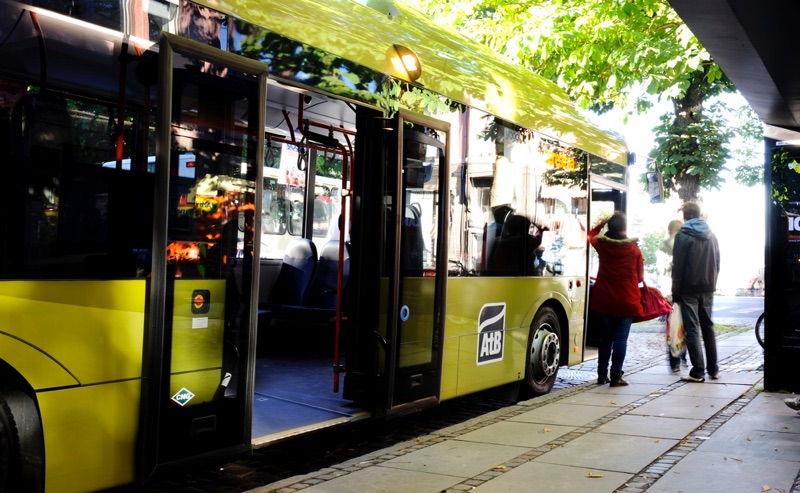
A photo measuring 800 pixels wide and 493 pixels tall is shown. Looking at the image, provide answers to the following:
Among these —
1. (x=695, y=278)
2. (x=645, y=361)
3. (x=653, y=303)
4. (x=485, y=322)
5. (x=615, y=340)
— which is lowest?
(x=645, y=361)

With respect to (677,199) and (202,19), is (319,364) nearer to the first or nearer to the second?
(202,19)

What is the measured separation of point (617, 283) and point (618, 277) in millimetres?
70

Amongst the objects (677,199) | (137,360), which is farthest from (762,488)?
(677,199)

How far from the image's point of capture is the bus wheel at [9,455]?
3.94 m

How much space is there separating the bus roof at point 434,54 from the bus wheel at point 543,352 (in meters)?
1.97

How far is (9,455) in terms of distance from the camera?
13.0 ft

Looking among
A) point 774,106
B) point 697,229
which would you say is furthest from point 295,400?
point 697,229

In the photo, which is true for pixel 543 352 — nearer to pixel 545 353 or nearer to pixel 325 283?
pixel 545 353

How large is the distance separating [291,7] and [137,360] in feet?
8.18

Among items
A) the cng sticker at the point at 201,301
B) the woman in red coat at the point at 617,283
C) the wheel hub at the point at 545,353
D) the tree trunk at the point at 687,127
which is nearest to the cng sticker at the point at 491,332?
the wheel hub at the point at 545,353

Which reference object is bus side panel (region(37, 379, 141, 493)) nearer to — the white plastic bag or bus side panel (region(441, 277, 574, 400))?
bus side panel (region(441, 277, 574, 400))

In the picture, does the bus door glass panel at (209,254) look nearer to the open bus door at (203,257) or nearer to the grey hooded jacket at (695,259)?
the open bus door at (203,257)

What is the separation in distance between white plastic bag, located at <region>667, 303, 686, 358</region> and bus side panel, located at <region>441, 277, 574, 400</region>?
7.44 feet

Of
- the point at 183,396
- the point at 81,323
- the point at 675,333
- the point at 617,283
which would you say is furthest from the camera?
the point at 675,333
